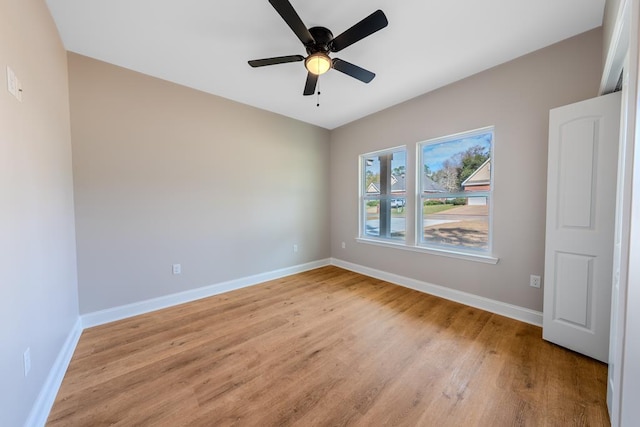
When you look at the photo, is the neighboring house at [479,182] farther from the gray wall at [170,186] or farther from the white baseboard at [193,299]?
the gray wall at [170,186]

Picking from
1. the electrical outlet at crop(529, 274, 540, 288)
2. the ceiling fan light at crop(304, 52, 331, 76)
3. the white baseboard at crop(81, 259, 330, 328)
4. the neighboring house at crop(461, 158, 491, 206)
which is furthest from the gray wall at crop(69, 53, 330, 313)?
the electrical outlet at crop(529, 274, 540, 288)

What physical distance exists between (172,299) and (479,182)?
12.9 feet

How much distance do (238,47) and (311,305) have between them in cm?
280

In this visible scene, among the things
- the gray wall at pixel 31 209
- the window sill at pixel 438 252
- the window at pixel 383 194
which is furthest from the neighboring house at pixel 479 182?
the gray wall at pixel 31 209

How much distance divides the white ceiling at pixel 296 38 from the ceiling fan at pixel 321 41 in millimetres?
179

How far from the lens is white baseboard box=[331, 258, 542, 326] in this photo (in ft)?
7.54

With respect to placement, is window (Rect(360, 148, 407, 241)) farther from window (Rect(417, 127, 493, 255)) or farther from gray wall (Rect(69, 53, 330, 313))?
gray wall (Rect(69, 53, 330, 313))

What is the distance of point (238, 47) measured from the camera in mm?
2105

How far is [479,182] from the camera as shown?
2.69m

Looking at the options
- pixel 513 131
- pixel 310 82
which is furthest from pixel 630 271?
pixel 310 82

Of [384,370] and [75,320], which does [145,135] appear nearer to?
[75,320]

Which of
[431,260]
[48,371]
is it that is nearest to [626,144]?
[431,260]

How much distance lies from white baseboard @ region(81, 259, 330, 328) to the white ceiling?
2.56 metres

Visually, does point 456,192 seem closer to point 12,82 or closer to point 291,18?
point 291,18
